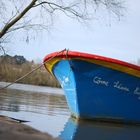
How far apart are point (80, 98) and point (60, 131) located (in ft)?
7.89

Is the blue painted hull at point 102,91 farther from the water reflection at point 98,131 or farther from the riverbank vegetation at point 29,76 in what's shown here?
the riverbank vegetation at point 29,76

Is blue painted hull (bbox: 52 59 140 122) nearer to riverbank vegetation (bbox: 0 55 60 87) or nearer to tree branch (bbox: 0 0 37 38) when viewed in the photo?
tree branch (bbox: 0 0 37 38)

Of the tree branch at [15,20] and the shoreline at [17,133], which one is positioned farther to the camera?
the tree branch at [15,20]

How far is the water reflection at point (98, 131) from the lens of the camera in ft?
29.9

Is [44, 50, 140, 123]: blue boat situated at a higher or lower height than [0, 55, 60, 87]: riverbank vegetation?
higher

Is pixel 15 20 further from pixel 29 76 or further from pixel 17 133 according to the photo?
pixel 29 76

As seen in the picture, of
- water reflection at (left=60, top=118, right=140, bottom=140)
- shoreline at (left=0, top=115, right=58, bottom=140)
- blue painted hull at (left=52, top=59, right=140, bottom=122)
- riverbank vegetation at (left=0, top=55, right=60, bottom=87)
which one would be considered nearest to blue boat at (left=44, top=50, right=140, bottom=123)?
blue painted hull at (left=52, top=59, right=140, bottom=122)

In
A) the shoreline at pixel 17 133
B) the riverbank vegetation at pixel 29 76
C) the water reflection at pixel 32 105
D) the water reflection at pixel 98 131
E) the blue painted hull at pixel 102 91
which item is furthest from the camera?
the riverbank vegetation at pixel 29 76

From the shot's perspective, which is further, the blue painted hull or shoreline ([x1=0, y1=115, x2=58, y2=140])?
the blue painted hull

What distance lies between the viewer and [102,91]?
1173cm

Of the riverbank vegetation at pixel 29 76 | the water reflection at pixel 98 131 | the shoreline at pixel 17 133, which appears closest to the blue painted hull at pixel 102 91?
the water reflection at pixel 98 131

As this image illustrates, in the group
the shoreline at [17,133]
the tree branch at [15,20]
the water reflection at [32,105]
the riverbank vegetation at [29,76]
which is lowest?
the riverbank vegetation at [29,76]

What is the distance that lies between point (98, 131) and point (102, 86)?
188cm

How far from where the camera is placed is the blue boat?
448 inches
